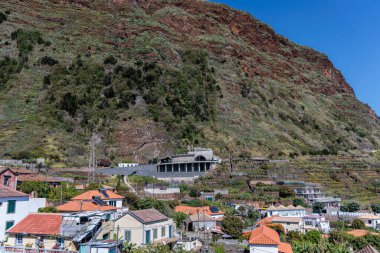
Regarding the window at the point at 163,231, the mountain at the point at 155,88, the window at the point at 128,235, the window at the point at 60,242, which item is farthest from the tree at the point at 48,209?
the mountain at the point at 155,88

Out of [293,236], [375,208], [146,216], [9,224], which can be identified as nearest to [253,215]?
[293,236]

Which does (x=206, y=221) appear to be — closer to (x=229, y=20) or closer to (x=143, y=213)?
(x=143, y=213)

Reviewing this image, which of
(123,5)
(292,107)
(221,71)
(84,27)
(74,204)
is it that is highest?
(123,5)

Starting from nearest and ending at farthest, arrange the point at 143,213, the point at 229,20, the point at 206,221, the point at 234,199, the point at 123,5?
the point at 143,213, the point at 206,221, the point at 234,199, the point at 123,5, the point at 229,20

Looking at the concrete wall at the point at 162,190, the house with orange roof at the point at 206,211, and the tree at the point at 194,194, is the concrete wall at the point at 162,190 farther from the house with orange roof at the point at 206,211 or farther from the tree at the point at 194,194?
the house with orange roof at the point at 206,211

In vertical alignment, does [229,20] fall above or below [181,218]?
above

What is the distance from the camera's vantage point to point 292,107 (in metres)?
106

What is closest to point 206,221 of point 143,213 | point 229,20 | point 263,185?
point 143,213

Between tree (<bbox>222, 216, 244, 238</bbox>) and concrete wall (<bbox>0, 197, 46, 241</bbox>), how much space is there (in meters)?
15.5

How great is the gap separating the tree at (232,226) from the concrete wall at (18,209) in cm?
1548

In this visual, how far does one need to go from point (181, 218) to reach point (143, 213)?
9711mm

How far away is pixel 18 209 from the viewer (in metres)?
25.3

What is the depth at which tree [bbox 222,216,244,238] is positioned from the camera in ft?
112

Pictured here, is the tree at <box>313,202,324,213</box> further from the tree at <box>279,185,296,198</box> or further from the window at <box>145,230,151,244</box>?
the window at <box>145,230,151,244</box>
